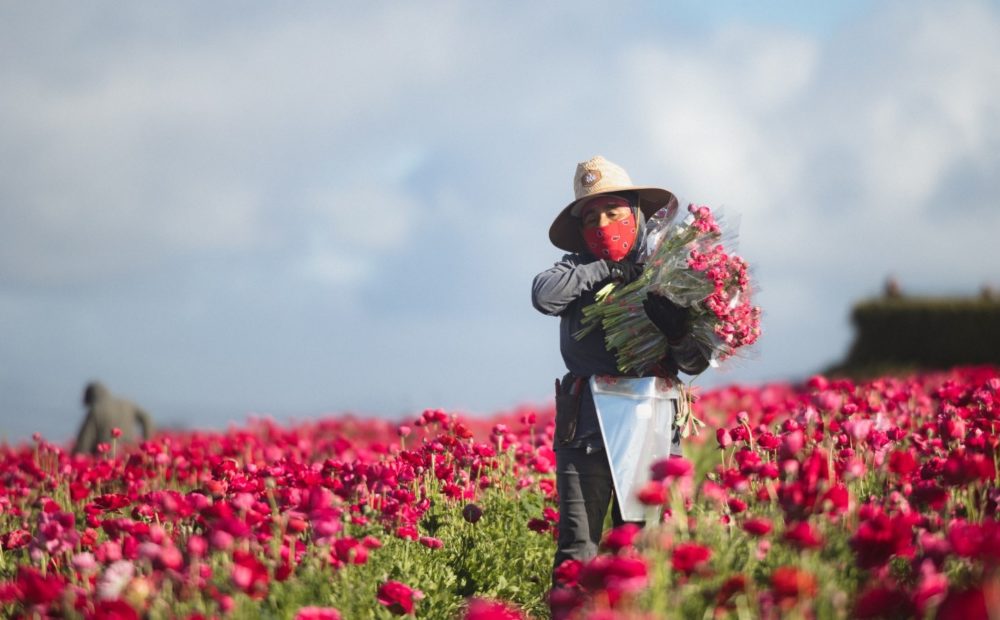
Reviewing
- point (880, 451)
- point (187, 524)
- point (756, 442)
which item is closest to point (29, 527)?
point (187, 524)

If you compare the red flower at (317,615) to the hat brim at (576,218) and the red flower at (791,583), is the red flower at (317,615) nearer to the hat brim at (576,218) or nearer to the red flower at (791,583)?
the red flower at (791,583)

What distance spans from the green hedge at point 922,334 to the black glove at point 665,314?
1645 centimetres

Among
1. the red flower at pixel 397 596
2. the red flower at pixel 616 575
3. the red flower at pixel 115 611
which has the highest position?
the red flower at pixel 616 575

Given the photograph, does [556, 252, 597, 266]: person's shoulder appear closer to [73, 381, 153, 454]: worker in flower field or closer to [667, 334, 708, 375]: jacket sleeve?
[667, 334, 708, 375]: jacket sleeve

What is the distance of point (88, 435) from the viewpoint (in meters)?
10.8

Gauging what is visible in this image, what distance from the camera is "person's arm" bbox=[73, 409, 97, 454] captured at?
35.4 ft

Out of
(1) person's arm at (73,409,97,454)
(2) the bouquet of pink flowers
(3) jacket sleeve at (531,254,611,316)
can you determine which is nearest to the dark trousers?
(2) the bouquet of pink flowers

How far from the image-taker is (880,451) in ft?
16.8

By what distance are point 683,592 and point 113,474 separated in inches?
208

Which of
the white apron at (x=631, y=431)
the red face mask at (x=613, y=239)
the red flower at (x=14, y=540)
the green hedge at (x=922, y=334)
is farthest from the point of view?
the green hedge at (x=922, y=334)

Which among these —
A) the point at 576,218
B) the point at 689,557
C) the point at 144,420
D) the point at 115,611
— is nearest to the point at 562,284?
the point at 576,218

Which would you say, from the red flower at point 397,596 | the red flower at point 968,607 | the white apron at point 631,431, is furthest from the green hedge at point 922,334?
the red flower at point 968,607

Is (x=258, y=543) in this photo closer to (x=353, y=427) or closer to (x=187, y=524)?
(x=187, y=524)

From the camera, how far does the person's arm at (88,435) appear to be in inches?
424
